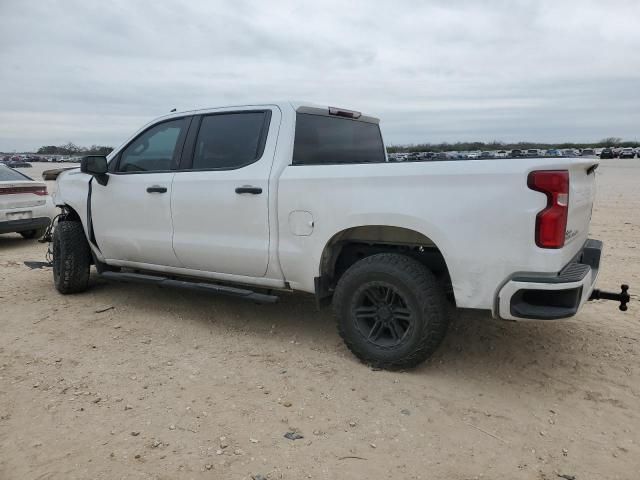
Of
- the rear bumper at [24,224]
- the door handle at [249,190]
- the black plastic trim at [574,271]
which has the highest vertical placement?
the door handle at [249,190]

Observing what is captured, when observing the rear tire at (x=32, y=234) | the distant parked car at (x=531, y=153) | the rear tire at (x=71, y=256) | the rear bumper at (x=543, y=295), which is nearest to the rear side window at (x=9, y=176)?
the rear tire at (x=32, y=234)

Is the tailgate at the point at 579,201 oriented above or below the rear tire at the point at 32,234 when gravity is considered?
above

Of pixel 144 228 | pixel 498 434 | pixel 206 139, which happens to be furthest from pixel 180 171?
pixel 498 434

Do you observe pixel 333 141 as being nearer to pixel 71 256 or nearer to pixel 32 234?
pixel 71 256

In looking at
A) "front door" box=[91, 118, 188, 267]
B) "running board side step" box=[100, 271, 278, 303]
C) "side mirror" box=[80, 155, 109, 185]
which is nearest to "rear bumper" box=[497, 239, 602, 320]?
"running board side step" box=[100, 271, 278, 303]

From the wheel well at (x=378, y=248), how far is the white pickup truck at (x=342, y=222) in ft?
0.04

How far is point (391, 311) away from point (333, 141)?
5.59ft

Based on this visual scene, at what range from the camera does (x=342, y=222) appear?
383 cm

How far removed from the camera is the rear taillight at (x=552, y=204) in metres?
3.09

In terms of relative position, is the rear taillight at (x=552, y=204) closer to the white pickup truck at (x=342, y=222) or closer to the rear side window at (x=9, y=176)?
the white pickup truck at (x=342, y=222)

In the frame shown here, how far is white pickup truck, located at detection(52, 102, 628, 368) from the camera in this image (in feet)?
10.6

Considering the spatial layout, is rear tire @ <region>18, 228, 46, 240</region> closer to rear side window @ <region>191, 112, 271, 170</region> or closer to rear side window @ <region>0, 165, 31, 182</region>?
rear side window @ <region>0, 165, 31, 182</region>

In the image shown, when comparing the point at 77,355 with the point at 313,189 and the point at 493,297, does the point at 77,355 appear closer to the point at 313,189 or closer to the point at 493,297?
the point at 313,189

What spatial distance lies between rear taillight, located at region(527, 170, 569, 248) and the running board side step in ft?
6.75
